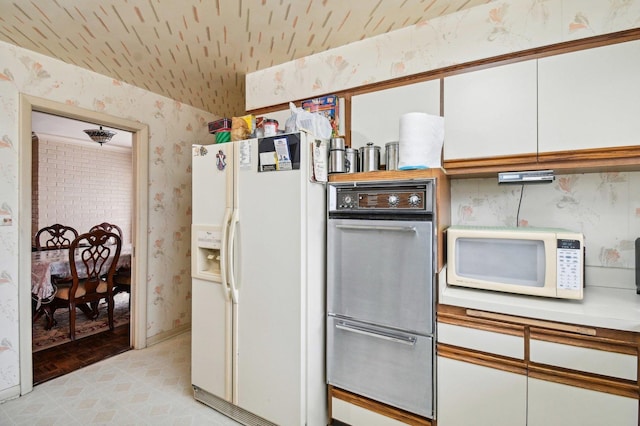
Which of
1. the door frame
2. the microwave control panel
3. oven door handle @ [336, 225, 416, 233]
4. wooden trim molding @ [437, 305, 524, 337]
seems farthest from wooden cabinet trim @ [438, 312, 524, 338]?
the door frame

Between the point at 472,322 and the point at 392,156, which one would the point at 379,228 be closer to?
the point at 392,156

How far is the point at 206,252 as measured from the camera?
7.13 ft

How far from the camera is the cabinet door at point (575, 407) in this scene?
129 cm

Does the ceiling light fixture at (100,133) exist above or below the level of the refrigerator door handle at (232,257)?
above

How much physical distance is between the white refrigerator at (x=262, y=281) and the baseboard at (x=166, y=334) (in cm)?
125

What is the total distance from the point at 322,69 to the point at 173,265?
247cm

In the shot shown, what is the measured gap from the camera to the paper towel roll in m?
1.69

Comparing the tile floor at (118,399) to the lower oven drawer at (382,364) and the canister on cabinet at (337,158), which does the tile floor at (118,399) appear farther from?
the canister on cabinet at (337,158)

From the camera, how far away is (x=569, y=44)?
5.37 feet

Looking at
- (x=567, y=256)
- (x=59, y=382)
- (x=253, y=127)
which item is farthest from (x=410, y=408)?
(x=59, y=382)

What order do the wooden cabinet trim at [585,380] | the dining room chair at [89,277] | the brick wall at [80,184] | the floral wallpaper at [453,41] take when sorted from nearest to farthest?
the wooden cabinet trim at [585,380] < the floral wallpaper at [453,41] < the dining room chair at [89,277] < the brick wall at [80,184]

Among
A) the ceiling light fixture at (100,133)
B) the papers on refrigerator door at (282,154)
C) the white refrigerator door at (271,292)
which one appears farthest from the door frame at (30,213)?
the papers on refrigerator door at (282,154)

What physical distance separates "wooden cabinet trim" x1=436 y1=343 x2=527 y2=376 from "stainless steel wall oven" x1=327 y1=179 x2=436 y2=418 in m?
0.06

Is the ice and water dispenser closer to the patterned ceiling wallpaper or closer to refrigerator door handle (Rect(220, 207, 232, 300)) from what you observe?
refrigerator door handle (Rect(220, 207, 232, 300))
